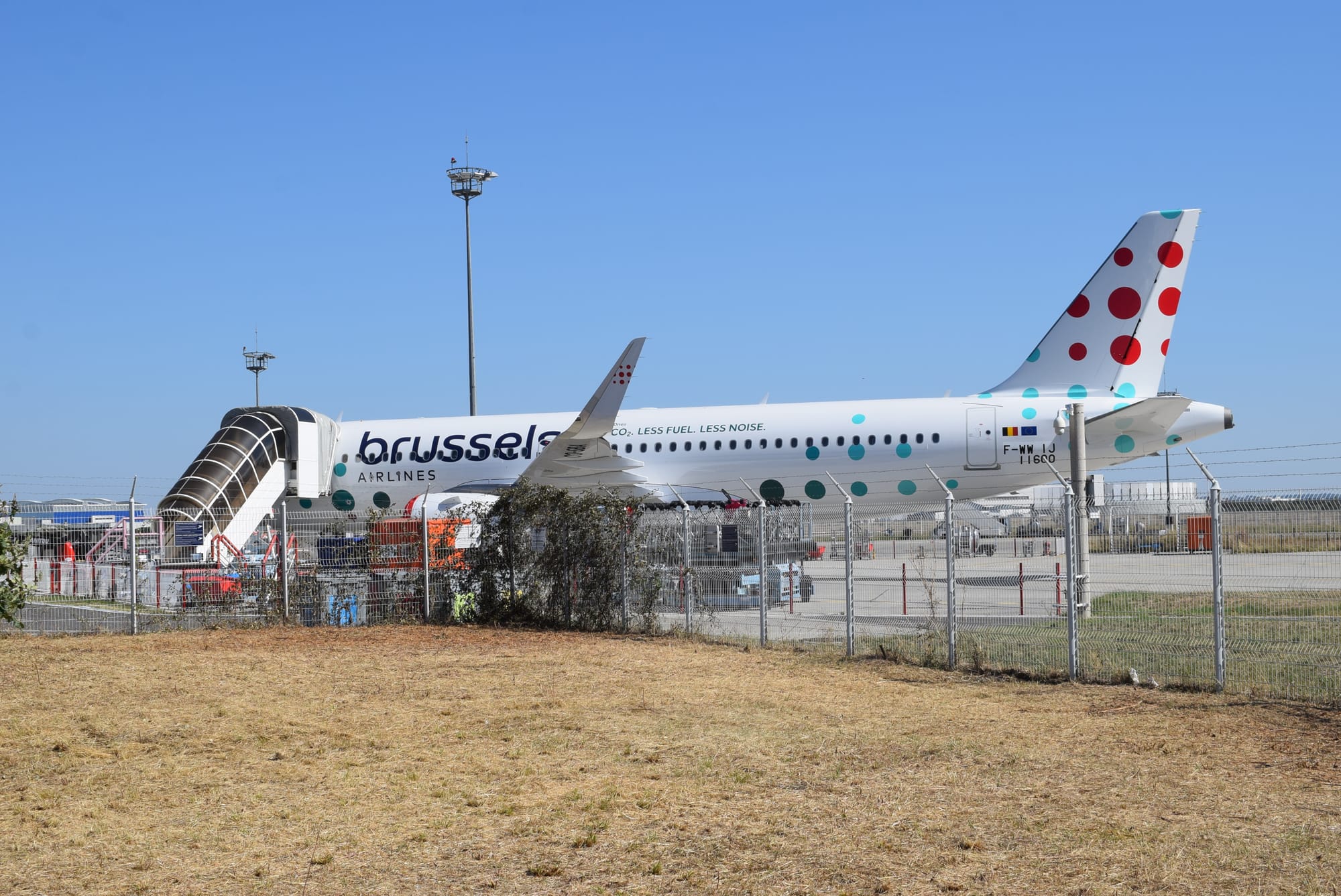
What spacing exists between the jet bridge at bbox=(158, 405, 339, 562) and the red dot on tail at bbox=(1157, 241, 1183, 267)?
61.0 ft

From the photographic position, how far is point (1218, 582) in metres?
9.56

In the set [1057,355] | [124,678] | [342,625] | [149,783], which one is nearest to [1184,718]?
[149,783]

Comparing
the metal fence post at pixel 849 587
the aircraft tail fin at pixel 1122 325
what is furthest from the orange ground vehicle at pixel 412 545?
the aircraft tail fin at pixel 1122 325

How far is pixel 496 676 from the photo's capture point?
11023 millimetres

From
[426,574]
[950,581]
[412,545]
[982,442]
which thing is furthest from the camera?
[982,442]

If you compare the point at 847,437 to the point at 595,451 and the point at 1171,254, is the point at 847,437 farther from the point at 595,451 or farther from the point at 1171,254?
the point at 1171,254

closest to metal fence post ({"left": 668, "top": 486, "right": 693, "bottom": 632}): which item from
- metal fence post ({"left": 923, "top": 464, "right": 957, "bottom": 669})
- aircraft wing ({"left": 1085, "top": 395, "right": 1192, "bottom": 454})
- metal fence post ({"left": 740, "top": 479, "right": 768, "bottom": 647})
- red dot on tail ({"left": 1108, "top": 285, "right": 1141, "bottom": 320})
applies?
Result: metal fence post ({"left": 740, "top": 479, "right": 768, "bottom": 647})

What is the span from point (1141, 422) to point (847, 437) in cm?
592

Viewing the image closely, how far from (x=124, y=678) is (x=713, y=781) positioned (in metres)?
6.32

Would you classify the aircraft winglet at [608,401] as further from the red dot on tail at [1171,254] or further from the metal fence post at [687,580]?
the red dot on tail at [1171,254]

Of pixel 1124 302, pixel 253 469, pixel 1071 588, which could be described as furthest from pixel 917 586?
pixel 253 469

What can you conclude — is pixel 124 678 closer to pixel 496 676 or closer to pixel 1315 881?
pixel 496 676

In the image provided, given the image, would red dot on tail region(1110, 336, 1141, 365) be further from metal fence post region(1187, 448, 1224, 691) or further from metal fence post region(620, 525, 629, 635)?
metal fence post region(1187, 448, 1224, 691)

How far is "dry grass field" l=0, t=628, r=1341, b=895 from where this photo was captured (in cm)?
508
